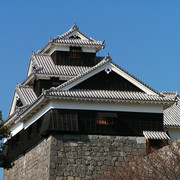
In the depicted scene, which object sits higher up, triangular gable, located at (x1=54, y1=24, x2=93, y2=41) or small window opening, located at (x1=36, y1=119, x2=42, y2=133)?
triangular gable, located at (x1=54, y1=24, x2=93, y2=41)

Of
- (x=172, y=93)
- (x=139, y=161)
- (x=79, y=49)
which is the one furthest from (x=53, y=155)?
(x=172, y=93)

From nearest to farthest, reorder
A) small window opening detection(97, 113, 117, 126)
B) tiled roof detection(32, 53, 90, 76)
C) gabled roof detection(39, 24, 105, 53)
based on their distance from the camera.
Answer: small window opening detection(97, 113, 117, 126), tiled roof detection(32, 53, 90, 76), gabled roof detection(39, 24, 105, 53)

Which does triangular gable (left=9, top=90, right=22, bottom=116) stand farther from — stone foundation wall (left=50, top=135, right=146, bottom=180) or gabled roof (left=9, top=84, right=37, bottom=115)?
stone foundation wall (left=50, top=135, right=146, bottom=180)

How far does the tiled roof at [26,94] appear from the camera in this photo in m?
45.5

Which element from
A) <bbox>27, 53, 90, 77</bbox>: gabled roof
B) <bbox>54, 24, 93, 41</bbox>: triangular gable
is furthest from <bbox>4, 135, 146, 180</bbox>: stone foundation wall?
<bbox>54, 24, 93, 41</bbox>: triangular gable

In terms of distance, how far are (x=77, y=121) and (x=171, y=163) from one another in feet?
38.3

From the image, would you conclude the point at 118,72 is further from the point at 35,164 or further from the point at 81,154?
the point at 35,164

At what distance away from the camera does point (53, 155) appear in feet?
128

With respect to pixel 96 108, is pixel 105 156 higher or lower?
lower

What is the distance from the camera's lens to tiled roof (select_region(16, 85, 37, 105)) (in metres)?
45.5

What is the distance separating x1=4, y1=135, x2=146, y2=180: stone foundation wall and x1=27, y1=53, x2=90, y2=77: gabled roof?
234 inches

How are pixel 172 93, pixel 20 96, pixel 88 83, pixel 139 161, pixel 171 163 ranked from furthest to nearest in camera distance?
pixel 172 93 < pixel 20 96 < pixel 88 83 < pixel 139 161 < pixel 171 163

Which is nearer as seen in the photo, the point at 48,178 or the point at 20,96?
the point at 48,178

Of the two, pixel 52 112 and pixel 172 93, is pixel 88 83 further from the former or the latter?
pixel 172 93
